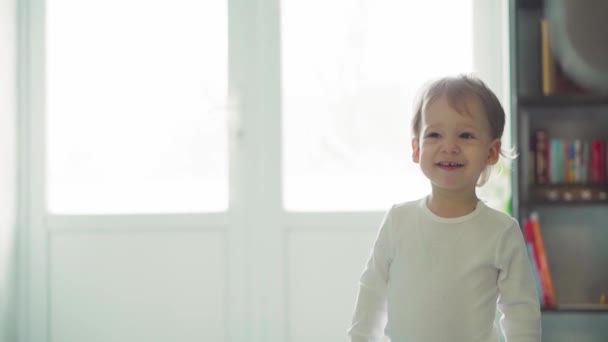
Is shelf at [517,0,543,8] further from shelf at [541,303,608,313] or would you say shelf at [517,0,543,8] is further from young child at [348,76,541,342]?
young child at [348,76,541,342]

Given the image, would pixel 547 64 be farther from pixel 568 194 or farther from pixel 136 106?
pixel 136 106

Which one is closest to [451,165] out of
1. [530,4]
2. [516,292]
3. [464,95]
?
[464,95]

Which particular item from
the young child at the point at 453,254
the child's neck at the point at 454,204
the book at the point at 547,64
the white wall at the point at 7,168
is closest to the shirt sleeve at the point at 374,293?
the young child at the point at 453,254

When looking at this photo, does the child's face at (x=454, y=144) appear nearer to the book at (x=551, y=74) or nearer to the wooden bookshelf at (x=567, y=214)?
the book at (x=551, y=74)

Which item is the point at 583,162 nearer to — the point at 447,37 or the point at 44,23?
the point at 447,37

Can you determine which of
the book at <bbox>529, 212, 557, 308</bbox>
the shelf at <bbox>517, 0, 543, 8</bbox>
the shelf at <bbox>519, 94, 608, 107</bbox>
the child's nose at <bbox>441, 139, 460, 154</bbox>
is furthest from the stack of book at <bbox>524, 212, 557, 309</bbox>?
the child's nose at <bbox>441, 139, 460, 154</bbox>

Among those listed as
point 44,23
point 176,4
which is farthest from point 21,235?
point 176,4

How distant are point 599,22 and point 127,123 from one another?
1902mm

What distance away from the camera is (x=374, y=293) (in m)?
1.33

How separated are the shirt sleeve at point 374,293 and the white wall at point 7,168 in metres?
1.88

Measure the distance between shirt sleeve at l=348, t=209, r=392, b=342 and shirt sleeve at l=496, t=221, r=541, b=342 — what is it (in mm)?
225

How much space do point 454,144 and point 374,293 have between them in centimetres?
34

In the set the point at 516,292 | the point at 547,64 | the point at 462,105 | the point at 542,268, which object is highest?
the point at 547,64

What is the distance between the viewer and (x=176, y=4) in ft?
9.17
